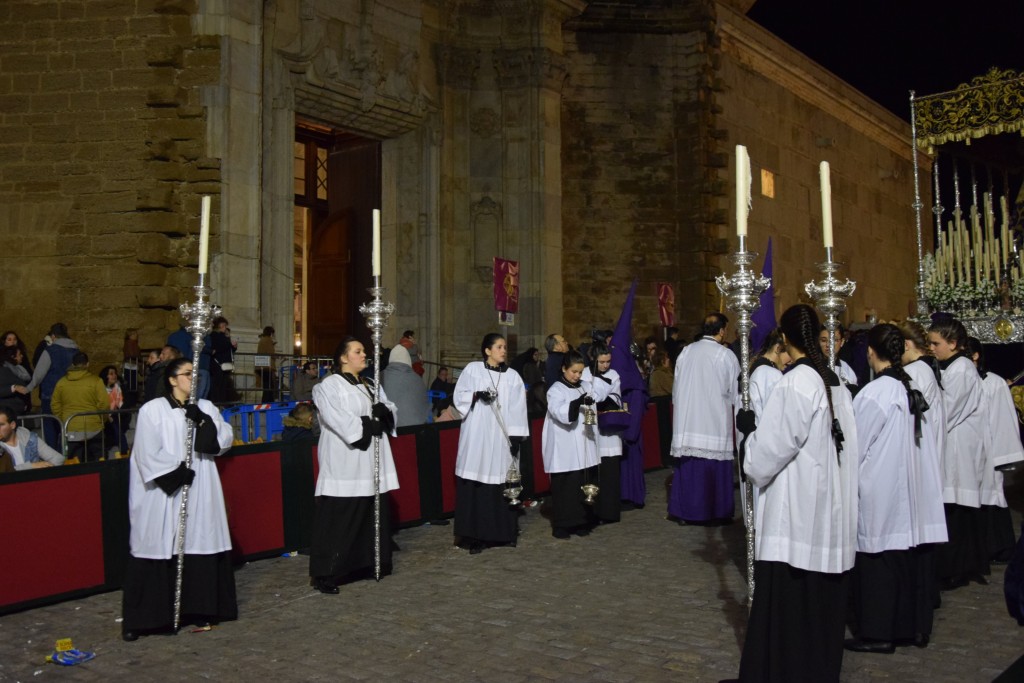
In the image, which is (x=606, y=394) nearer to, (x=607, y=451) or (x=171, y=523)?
(x=607, y=451)

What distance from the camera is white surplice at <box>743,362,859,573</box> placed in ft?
17.0

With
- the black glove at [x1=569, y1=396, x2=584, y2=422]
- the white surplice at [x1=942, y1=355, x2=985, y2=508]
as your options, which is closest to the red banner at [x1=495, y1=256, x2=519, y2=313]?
the black glove at [x1=569, y1=396, x2=584, y2=422]

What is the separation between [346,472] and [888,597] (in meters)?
3.90

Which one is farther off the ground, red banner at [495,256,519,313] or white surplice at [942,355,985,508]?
red banner at [495,256,519,313]

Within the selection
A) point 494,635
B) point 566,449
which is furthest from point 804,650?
point 566,449

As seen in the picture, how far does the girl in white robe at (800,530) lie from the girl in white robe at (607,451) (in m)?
4.97

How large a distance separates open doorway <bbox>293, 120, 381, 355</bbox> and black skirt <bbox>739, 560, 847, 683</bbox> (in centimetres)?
1470

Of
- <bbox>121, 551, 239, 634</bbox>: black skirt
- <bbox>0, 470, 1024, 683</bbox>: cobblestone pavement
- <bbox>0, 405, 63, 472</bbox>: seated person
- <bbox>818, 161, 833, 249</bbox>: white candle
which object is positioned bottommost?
<bbox>0, 470, 1024, 683</bbox>: cobblestone pavement

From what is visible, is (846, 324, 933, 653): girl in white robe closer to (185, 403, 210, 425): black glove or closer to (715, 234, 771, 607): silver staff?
(715, 234, 771, 607): silver staff

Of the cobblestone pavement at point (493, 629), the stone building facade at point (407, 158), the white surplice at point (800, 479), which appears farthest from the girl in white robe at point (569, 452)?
the stone building facade at point (407, 158)

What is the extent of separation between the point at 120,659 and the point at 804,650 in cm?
388

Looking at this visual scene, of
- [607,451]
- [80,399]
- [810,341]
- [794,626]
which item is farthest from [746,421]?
[80,399]

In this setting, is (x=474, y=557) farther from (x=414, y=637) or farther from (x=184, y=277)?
(x=184, y=277)

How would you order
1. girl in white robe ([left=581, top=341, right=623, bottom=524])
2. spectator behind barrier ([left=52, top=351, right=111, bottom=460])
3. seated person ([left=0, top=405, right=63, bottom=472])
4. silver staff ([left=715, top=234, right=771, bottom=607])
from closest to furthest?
silver staff ([left=715, top=234, right=771, bottom=607]) < seated person ([left=0, top=405, right=63, bottom=472]) < girl in white robe ([left=581, top=341, right=623, bottom=524]) < spectator behind barrier ([left=52, top=351, right=111, bottom=460])
